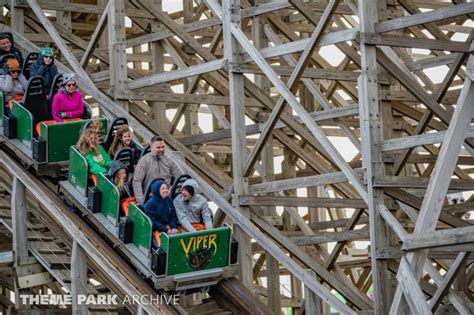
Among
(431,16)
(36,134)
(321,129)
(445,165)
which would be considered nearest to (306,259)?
(321,129)

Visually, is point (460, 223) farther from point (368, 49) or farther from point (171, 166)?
point (171, 166)

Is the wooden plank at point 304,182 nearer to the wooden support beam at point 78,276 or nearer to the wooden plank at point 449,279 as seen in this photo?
the wooden plank at point 449,279

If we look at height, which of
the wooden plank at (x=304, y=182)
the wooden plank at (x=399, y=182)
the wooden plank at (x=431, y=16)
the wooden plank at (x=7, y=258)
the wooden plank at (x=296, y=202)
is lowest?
the wooden plank at (x=7, y=258)

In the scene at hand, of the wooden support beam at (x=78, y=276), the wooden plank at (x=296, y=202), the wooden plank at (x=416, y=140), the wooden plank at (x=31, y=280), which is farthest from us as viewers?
the wooden plank at (x=296, y=202)

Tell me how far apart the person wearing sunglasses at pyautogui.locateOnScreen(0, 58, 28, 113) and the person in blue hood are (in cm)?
345

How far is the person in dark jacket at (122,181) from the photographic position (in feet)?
52.1

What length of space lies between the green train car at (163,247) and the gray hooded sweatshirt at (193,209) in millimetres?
468

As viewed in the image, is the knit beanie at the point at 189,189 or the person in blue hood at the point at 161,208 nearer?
the person in blue hood at the point at 161,208

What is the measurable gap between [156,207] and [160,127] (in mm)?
4674

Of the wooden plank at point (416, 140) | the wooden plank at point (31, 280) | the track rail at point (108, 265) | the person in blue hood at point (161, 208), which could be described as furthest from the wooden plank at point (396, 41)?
the wooden plank at point (31, 280)

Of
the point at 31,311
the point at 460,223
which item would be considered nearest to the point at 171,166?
Answer: the point at 31,311

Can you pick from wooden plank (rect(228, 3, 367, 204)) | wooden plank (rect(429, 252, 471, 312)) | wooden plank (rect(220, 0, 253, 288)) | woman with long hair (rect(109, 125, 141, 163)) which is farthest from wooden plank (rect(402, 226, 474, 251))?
woman with long hair (rect(109, 125, 141, 163))

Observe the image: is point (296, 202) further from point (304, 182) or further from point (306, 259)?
point (306, 259)

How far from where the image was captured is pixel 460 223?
16172mm
